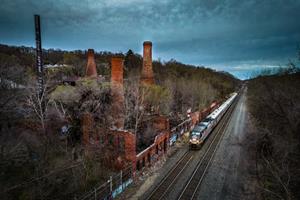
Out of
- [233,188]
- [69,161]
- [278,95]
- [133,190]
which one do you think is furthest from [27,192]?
[278,95]

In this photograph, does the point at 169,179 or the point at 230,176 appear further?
the point at 230,176

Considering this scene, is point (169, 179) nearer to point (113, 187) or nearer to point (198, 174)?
point (198, 174)

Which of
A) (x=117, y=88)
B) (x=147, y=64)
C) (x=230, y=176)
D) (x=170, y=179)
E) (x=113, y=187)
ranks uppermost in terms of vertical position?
(x=147, y=64)

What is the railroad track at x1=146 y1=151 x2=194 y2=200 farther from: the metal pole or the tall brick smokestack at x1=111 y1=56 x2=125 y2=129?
the metal pole

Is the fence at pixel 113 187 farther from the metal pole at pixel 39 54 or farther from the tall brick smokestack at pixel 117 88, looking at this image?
the metal pole at pixel 39 54

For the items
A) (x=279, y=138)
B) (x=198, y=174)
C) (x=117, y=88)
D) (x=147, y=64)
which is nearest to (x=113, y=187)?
(x=198, y=174)

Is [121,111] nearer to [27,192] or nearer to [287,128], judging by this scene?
[27,192]

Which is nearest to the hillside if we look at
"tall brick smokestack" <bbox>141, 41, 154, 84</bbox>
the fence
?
the fence

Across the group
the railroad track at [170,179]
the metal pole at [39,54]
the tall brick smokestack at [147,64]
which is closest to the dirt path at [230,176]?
the railroad track at [170,179]

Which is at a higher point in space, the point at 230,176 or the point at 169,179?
the point at 169,179
